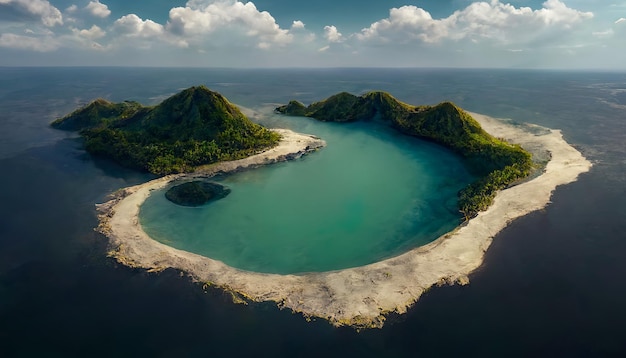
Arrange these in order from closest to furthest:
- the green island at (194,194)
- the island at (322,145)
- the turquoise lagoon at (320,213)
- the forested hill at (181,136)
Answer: the island at (322,145) → the turquoise lagoon at (320,213) → the green island at (194,194) → the forested hill at (181,136)

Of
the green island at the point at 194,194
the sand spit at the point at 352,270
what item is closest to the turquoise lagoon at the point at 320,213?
the green island at the point at 194,194

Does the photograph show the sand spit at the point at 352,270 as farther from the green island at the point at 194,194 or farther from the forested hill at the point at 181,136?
the forested hill at the point at 181,136

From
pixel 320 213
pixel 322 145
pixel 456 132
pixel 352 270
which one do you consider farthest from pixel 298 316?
pixel 456 132

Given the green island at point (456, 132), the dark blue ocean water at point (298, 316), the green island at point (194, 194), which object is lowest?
the dark blue ocean water at point (298, 316)

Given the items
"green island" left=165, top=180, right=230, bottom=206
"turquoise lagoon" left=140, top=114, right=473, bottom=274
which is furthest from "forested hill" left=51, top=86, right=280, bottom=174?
"green island" left=165, top=180, right=230, bottom=206

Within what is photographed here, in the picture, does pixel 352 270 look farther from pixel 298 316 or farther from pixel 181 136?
pixel 181 136

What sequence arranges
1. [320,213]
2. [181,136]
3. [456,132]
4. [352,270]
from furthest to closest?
[456,132] < [181,136] < [320,213] < [352,270]

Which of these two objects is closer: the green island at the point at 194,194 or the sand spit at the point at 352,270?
the sand spit at the point at 352,270
